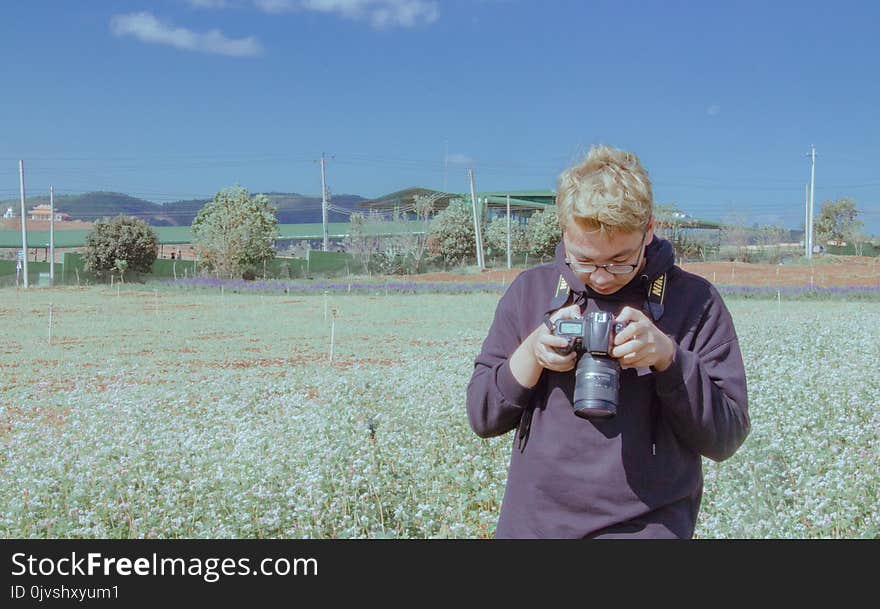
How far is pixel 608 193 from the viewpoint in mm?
1902

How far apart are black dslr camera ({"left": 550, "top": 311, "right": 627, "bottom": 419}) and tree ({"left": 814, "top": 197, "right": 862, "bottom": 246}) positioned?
2426 inches

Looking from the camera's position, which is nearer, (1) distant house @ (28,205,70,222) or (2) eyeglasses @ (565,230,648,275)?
(2) eyeglasses @ (565,230,648,275)

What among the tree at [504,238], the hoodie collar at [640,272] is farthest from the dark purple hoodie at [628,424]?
the tree at [504,238]

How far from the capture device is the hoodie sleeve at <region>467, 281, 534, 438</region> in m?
→ 2.07

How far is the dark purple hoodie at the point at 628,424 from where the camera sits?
6.62 feet

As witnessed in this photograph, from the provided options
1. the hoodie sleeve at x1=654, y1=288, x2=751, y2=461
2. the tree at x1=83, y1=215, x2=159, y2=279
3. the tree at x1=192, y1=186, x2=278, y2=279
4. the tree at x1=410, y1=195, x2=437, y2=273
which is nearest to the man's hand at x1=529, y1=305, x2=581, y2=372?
the hoodie sleeve at x1=654, y1=288, x2=751, y2=461

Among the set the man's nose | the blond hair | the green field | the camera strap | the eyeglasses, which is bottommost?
the green field

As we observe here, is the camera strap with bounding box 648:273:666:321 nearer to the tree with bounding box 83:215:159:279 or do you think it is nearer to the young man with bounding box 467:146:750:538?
the young man with bounding box 467:146:750:538

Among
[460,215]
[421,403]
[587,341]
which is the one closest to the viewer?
[587,341]

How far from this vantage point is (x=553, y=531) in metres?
2.08

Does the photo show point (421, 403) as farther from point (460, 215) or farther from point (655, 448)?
point (460, 215)

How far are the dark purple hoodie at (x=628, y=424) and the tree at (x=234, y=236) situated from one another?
118ft
